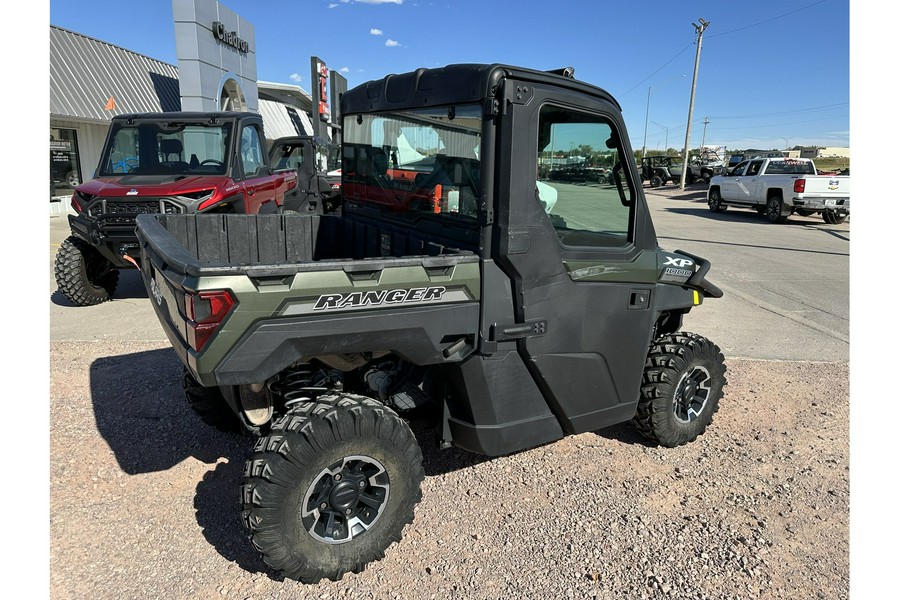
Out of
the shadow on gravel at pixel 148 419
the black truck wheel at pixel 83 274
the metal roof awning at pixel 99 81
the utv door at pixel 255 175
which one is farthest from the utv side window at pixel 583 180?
the metal roof awning at pixel 99 81

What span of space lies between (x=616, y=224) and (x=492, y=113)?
107 centimetres

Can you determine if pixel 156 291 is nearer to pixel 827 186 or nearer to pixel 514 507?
pixel 514 507

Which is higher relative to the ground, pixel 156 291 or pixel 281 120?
pixel 281 120

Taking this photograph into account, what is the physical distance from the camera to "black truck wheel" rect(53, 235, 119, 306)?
728cm

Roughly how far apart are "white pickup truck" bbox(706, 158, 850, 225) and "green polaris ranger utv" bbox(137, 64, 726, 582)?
16.3 meters

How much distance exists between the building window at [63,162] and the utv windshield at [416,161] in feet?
54.0

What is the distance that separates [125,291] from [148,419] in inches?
192

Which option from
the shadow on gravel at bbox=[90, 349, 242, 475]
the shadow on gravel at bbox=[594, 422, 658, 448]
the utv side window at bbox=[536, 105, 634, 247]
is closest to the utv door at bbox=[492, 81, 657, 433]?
the utv side window at bbox=[536, 105, 634, 247]

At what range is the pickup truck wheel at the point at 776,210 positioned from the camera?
60.6 feet

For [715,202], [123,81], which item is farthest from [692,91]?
[123,81]

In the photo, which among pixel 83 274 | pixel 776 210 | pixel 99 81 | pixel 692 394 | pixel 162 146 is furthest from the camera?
pixel 776 210

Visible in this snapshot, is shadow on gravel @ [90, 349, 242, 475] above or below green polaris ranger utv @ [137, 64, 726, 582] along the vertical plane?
below

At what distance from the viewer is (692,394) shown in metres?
4.05

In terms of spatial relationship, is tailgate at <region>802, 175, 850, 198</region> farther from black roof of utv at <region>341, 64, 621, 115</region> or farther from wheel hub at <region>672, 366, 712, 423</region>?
black roof of utv at <region>341, 64, 621, 115</region>
